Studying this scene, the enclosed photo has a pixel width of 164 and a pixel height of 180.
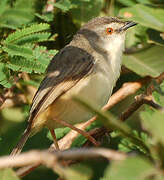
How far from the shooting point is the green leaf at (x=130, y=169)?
1.24 m

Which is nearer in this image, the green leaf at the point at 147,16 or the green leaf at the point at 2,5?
the green leaf at the point at 147,16

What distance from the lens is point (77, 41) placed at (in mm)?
4219

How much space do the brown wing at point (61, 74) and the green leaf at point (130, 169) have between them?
229 cm

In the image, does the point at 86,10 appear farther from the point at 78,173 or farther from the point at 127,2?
the point at 78,173

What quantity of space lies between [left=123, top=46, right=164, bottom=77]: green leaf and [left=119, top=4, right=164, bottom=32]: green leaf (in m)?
0.81

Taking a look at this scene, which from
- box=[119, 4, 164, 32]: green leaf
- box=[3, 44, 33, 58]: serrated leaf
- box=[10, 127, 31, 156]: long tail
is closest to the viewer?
box=[119, 4, 164, 32]: green leaf

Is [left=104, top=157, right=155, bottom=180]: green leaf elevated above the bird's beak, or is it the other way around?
[left=104, top=157, right=155, bottom=180]: green leaf

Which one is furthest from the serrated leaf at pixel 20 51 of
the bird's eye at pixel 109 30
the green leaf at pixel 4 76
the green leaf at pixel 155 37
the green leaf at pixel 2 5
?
the green leaf at pixel 155 37

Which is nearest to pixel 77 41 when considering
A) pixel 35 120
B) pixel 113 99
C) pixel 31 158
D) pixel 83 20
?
pixel 83 20

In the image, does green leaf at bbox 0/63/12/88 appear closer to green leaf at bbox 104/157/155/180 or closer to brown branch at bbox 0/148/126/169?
brown branch at bbox 0/148/126/169

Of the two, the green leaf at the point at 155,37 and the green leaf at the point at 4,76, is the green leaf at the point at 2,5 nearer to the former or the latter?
the green leaf at the point at 4,76

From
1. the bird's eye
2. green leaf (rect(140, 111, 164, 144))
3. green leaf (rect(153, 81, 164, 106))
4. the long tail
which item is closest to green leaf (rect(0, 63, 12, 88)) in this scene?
the long tail

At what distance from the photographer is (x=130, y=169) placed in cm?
127

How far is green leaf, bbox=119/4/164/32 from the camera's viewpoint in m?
2.68
